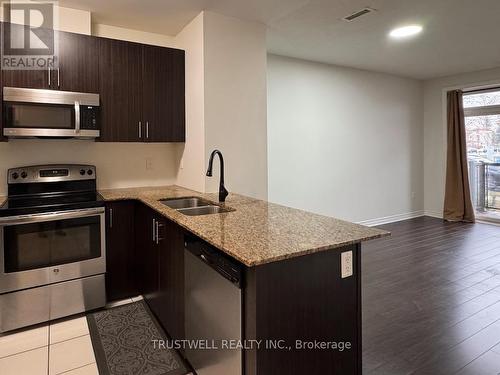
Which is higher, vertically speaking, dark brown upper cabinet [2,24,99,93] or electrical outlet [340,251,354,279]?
dark brown upper cabinet [2,24,99,93]

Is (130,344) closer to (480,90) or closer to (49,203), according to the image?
(49,203)

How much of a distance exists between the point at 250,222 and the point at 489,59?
200 inches

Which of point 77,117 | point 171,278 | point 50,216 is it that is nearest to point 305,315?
point 171,278

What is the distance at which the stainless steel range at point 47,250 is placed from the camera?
7.80ft

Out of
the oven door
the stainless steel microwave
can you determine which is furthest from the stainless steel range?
the stainless steel microwave

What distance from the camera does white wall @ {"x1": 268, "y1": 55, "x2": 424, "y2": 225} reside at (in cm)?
471

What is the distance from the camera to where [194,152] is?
315cm

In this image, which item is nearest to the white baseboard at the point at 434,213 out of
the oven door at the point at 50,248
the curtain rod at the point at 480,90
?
the curtain rod at the point at 480,90

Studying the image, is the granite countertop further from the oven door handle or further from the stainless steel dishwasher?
the oven door handle

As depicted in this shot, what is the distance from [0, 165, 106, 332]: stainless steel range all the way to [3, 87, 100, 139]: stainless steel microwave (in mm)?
395

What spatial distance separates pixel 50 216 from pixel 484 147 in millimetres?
6745

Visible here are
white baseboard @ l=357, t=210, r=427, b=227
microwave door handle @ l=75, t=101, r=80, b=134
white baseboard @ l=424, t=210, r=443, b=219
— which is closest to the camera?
microwave door handle @ l=75, t=101, r=80, b=134

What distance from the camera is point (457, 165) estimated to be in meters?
6.00

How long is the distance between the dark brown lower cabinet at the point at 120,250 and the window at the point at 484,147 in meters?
6.09
